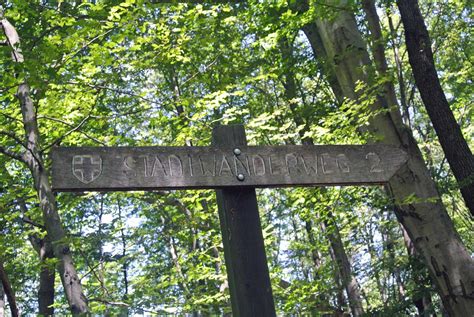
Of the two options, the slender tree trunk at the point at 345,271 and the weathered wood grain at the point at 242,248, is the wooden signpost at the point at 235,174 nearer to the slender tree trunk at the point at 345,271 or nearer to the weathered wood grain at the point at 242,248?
the weathered wood grain at the point at 242,248

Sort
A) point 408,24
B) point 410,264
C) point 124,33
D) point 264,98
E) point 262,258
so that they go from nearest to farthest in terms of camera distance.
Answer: point 262,258, point 408,24, point 124,33, point 410,264, point 264,98

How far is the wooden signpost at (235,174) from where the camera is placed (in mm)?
3182

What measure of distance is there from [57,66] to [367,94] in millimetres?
3579

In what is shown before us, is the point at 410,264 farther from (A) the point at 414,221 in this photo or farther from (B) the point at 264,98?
(B) the point at 264,98

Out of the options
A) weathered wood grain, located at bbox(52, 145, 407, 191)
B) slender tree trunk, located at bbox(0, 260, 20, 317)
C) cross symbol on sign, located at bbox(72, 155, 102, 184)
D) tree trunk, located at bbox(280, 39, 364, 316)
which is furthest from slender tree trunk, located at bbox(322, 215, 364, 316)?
cross symbol on sign, located at bbox(72, 155, 102, 184)

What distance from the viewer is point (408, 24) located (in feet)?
21.4

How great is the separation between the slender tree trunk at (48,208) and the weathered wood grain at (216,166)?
9.02ft

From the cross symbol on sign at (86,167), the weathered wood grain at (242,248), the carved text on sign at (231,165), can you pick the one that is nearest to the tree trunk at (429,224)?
the carved text on sign at (231,165)

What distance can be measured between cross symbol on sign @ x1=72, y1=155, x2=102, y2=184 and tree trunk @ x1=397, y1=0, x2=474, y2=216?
14.1 feet

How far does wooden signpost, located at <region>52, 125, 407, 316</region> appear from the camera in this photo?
3182mm

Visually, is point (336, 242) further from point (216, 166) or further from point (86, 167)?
point (86, 167)

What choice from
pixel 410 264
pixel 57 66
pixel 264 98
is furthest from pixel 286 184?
pixel 264 98

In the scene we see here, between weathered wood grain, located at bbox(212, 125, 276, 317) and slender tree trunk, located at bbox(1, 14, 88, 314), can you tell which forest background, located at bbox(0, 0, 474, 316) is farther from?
weathered wood grain, located at bbox(212, 125, 276, 317)

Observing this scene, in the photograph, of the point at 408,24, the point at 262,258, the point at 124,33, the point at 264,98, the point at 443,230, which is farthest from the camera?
the point at 264,98
